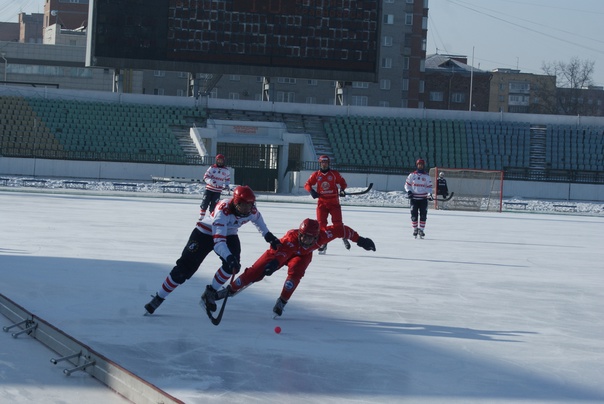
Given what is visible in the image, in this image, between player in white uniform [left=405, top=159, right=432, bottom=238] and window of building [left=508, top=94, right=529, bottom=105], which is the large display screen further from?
window of building [left=508, top=94, right=529, bottom=105]

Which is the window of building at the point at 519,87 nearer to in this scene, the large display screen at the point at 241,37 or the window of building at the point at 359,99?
the window of building at the point at 359,99

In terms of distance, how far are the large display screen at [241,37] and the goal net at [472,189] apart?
5.67 metres

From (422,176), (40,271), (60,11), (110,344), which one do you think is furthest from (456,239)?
(60,11)

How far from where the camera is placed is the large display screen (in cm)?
3603

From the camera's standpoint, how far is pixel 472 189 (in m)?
33.9

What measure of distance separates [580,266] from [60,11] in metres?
83.1

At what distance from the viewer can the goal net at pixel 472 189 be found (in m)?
33.1

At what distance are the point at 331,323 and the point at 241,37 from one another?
96.4 ft

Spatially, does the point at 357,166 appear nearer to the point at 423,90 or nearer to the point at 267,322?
the point at 267,322

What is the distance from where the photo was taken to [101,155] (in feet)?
131

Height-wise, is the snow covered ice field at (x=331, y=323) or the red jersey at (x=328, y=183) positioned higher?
the red jersey at (x=328, y=183)

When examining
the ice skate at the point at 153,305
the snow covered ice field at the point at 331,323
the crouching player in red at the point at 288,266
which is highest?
the crouching player in red at the point at 288,266

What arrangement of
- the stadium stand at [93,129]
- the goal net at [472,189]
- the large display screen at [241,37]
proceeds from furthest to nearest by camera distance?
1. the stadium stand at [93,129]
2. the large display screen at [241,37]
3. the goal net at [472,189]

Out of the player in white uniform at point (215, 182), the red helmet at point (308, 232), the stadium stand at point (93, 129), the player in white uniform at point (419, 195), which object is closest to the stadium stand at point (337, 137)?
the stadium stand at point (93, 129)
